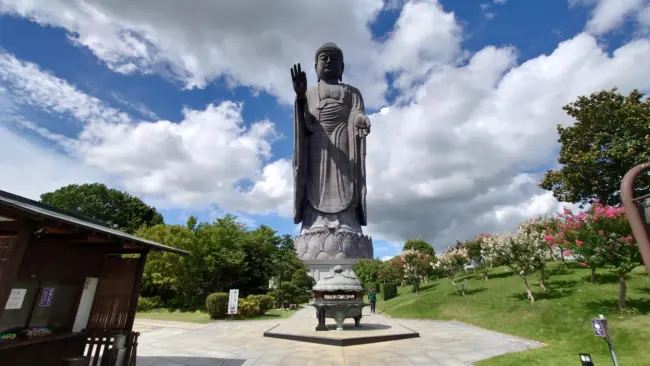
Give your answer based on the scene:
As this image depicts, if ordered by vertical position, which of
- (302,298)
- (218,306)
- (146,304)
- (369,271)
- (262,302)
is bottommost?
(218,306)

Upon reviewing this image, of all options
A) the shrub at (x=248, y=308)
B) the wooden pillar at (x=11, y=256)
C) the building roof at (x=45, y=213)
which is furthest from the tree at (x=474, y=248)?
the wooden pillar at (x=11, y=256)

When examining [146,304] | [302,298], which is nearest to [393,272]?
[302,298]

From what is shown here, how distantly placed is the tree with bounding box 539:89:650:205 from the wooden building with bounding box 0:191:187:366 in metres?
21.9

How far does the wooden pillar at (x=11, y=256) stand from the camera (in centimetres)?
434

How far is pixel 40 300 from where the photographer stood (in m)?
5.67

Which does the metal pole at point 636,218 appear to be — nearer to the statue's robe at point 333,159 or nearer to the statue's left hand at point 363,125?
the statue's left hand at point 363,125

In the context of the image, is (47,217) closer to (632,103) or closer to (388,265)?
(632,103)

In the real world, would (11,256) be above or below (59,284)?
above

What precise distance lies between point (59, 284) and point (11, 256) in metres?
1.79

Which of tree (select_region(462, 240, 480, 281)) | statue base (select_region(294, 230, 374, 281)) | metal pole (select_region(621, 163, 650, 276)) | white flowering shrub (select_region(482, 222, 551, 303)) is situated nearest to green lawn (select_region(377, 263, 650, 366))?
white flowering shrub (select_region(482, 222, 551, 303))

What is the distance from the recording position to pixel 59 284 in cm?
598

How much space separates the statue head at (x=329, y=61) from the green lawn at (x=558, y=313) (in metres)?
27.8

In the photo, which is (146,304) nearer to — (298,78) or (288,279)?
(288,279)

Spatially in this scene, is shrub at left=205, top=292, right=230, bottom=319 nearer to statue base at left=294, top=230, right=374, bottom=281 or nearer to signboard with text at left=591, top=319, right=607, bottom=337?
signboard with text at left=591, top=319, right=607, bottom=337
